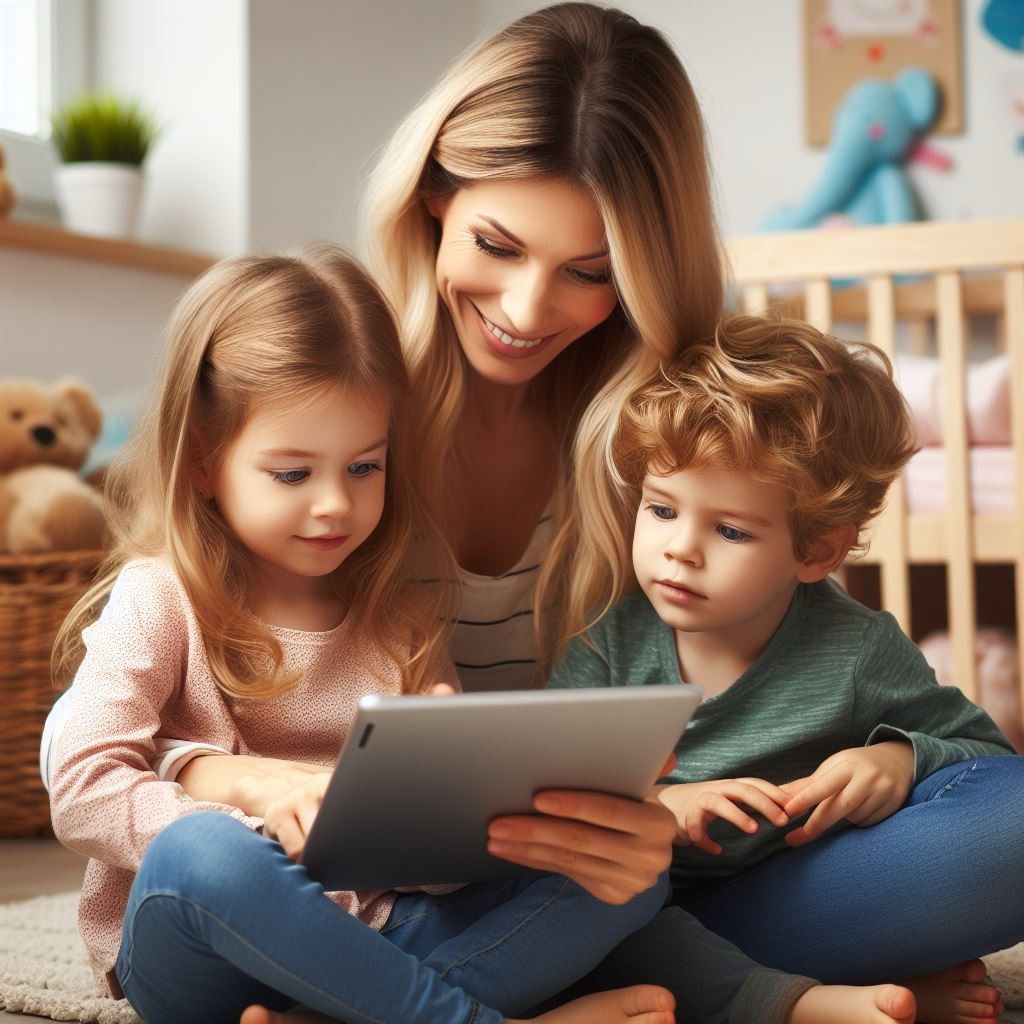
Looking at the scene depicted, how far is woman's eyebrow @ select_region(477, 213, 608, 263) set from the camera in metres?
1.20

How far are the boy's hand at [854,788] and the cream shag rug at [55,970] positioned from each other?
0.22 m

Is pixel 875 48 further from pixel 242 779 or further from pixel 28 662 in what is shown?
pixel 242 779

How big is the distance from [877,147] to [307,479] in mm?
2003

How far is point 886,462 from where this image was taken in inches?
46.3

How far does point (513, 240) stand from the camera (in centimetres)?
120

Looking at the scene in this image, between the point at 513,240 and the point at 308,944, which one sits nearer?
the point at 308,944

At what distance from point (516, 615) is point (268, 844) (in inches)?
→ 20.8

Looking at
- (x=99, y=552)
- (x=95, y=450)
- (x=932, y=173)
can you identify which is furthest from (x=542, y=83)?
(x=932, y=173)

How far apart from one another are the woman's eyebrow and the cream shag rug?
0.67 meters

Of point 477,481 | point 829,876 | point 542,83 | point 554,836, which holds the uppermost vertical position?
point 542,83

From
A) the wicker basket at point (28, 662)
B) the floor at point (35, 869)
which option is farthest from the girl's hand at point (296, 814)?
the wicker basket at point (28, 662)

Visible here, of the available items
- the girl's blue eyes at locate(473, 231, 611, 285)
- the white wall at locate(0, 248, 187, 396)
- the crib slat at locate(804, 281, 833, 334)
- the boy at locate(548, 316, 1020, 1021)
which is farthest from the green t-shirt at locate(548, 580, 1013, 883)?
the white wall at locate(0, 248, 187, 396)

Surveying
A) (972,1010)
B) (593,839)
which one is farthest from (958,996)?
(593,839)

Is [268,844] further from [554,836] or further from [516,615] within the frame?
[516,615]
